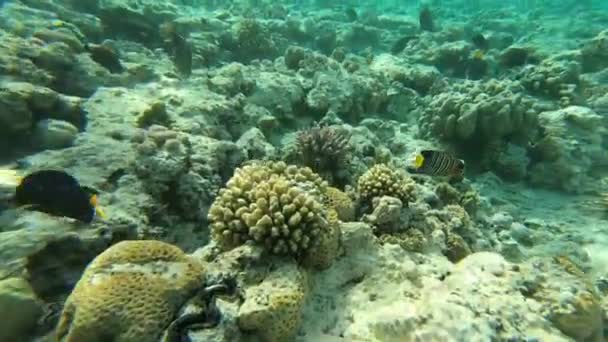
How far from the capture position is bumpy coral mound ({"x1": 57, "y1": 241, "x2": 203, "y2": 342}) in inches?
99.3

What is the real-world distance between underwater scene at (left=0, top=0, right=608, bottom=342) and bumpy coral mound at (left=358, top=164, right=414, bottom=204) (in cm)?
3

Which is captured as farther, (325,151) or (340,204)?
(325,151)

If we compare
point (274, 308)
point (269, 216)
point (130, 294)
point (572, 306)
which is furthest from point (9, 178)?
point (572, 306)

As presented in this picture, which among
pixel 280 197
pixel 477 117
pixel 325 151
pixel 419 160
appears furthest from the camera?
pixel 477 117

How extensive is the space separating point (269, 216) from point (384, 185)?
5.79 feet

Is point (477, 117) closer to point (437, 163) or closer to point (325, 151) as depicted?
point (325, 151)

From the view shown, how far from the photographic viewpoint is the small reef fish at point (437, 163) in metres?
4.13

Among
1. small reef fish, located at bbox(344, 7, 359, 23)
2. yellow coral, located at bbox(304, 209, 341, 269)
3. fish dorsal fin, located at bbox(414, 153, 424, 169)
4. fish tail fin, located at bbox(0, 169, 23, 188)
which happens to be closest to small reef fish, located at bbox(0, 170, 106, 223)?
fish tail fin, located at bbox(0, 169, 23, 188)

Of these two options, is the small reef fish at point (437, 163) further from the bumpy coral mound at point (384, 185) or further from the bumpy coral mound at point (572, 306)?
the bumpy coral mound at point (572, 306)

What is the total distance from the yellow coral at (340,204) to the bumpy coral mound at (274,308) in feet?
4.48

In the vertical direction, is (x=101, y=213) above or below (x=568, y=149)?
below

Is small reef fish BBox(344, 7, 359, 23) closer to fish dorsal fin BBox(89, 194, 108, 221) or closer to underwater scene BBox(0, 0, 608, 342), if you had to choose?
underwater scene BBox(0, 0, 608, 342)

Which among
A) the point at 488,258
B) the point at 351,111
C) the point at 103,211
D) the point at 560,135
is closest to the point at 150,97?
the point at 103,211

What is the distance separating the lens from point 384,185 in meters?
4.52
